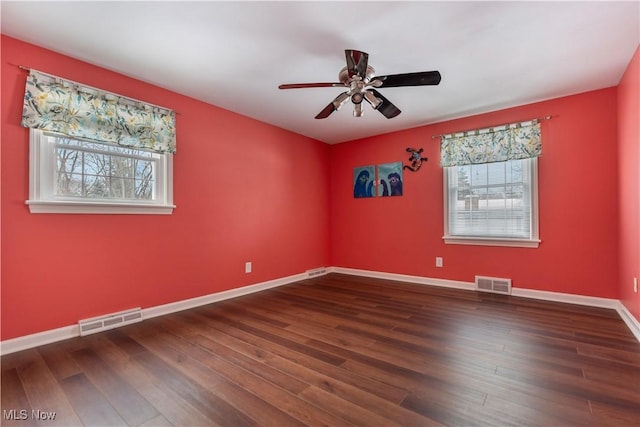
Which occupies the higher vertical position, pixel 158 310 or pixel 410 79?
pixel 410 79

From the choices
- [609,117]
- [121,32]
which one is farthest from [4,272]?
[609,117]

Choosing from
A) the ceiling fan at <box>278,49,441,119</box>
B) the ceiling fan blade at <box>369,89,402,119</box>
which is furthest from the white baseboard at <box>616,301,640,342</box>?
the ceiling fan blade at <box>369,89,402,119</box>

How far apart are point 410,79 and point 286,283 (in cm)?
322

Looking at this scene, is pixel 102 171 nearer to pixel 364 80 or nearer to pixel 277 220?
pixel 277 220

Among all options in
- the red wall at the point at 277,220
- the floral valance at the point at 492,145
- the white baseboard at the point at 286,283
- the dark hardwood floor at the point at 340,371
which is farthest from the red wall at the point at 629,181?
the floral valance at the point at 492,145

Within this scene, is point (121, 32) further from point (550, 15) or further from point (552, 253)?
point (552, 253)

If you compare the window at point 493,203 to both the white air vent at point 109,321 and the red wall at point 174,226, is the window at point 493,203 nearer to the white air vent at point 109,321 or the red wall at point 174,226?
the red wall at point 174,226

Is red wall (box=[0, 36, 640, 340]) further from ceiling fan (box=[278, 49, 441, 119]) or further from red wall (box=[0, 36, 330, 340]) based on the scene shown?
ceiling fan (box=[278, 49, 441, 119])

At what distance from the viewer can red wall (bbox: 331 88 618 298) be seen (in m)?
3.12

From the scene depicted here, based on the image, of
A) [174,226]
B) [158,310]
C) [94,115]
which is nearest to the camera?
[94,115]

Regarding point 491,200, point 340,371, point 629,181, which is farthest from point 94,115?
point 629,181

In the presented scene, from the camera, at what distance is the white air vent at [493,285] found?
3621 mm

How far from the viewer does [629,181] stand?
8.59ft

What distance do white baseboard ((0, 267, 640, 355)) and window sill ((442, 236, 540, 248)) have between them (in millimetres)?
541
